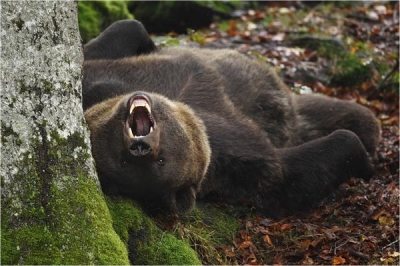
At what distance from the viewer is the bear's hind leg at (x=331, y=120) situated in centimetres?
1016

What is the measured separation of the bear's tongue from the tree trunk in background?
109cm

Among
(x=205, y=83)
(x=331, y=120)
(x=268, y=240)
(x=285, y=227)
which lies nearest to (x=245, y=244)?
(x=268, y=240)

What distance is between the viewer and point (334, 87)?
40.9ft

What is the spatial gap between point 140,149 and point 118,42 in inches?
133

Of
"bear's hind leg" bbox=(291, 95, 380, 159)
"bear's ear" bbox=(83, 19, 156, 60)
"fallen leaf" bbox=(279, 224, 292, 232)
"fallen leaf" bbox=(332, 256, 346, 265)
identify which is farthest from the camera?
"bear's hind leg" bbox=(291, 95, 380, 159)

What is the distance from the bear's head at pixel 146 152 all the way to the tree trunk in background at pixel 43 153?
2.99 ft

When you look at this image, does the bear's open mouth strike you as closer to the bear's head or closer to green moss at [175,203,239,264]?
the bear's head

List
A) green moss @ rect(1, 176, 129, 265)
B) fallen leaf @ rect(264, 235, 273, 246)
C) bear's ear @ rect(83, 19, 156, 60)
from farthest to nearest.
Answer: bear's ear @ rect(83, 19, 156, 60) < fallen leaf @ rect(264, 235, 273, 246) < green moss @ rect(1, 176, 129, 265)

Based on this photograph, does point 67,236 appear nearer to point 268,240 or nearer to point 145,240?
point 145,240

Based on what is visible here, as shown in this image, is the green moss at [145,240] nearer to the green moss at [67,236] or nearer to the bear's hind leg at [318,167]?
the green moss at [67,236]

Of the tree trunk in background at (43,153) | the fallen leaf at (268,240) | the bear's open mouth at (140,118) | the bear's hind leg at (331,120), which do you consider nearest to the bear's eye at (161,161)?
the bear's open mouth at (140,118)

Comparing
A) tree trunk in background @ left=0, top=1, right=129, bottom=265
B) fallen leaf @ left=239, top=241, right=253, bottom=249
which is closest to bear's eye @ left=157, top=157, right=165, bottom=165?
tree trunk in background @ left=0, top=1, right=129, bottom=265

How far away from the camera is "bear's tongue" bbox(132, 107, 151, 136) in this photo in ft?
22.1

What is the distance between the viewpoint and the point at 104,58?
30.6 ft
